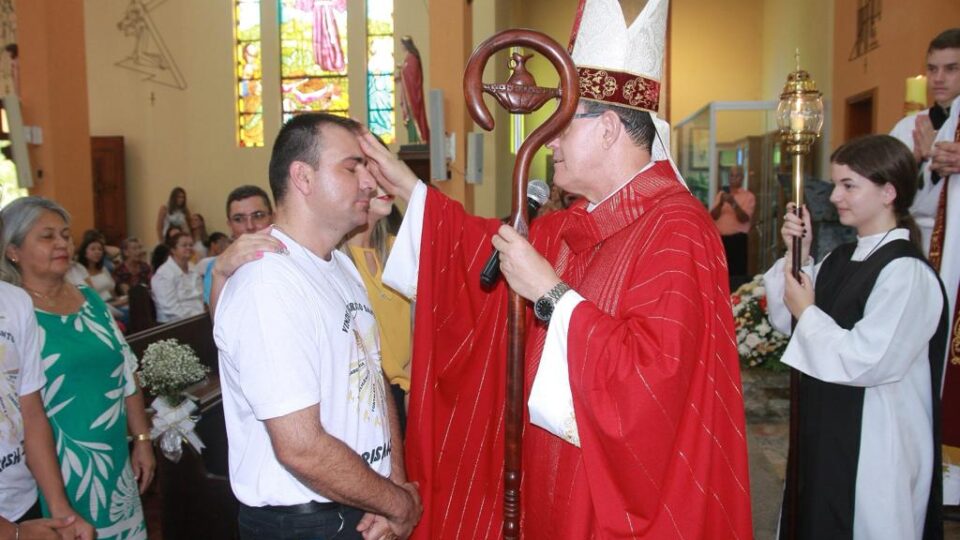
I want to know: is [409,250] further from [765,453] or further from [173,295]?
[173,295]

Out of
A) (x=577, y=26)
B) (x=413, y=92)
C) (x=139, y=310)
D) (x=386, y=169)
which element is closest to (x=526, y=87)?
(x=577, y=26)

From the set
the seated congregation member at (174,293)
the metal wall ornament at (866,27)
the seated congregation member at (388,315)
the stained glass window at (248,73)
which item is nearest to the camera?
the seated congregation member at (388,315)

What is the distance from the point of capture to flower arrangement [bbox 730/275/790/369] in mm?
4922

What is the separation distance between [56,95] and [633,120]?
695 cm

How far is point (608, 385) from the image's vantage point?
1440 mm

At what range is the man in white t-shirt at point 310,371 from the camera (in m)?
1.44

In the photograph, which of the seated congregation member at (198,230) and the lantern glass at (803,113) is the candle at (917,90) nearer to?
the lantern glass at (803,113)

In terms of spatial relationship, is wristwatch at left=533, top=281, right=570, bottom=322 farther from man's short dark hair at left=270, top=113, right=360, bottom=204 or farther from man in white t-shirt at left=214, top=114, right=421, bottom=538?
man's short dark hair at left=270, top=113, right=360, bottom=204

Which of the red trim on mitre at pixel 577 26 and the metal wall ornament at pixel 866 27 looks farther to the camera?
the metal wall ornament at pixel 866 27

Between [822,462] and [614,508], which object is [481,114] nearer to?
[614,508]

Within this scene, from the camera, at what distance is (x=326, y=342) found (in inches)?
60.5

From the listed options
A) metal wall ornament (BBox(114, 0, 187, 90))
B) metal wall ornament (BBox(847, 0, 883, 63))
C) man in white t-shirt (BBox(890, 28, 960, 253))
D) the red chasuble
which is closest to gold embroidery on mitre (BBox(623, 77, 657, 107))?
the red chasuble

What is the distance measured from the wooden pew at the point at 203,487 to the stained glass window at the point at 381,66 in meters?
8.53

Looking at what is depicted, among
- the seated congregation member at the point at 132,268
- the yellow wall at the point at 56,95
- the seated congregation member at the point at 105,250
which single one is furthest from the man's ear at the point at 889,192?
the seated congregation member at the point at 132,268
